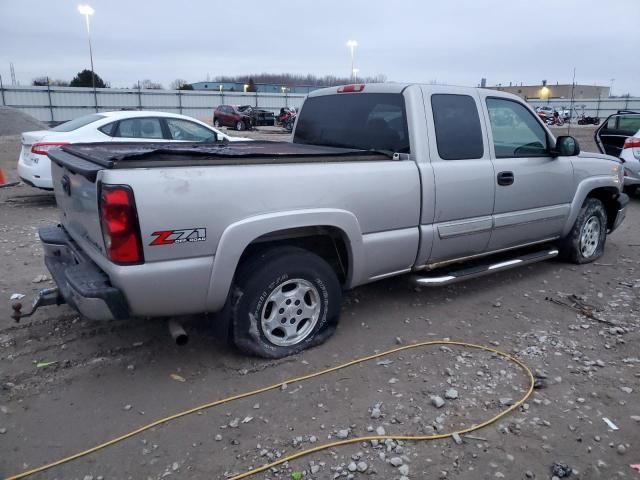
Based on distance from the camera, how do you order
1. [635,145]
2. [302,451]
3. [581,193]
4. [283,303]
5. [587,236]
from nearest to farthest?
[302,451]
[283,303]
[581,193]
[587,236]
[635,145]

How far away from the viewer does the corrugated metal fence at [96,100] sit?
104 feet

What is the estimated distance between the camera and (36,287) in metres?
4.86

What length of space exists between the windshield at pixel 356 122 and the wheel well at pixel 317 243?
943mm

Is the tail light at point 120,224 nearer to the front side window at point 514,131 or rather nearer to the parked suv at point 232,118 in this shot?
the front side window at point 514,131

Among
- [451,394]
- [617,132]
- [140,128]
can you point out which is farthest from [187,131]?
[617,132]

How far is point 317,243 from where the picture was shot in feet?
12.8

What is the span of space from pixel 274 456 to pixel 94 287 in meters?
1.37

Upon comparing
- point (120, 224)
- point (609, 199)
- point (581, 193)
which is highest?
point (120, 224)

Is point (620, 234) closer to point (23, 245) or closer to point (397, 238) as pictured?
point (397, 238)

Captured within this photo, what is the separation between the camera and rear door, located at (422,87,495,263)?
4.08 meters

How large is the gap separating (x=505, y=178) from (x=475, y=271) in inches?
34.6

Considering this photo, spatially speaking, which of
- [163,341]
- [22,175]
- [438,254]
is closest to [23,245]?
[22,175]

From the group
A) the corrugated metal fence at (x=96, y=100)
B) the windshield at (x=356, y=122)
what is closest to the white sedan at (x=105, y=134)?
the windshield at (x=356, y=122)

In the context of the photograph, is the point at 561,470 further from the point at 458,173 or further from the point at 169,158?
the point at 169,158
